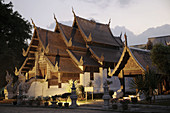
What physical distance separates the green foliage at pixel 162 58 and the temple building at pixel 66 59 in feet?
29.1

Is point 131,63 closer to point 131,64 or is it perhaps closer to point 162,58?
point 131,64

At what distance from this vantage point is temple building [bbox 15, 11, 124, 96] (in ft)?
89.0

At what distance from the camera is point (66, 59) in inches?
1171

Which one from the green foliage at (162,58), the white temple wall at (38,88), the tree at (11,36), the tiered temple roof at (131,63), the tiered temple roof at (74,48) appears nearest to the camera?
the tiered temple roof at (131,63)

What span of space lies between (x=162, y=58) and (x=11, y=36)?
2931cm

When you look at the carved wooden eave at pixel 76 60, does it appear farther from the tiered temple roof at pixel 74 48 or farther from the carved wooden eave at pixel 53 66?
the carved wooden eave at pixel 53 66

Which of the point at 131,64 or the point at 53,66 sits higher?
the point at 53,66

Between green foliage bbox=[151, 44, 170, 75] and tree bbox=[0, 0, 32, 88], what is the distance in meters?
24.2

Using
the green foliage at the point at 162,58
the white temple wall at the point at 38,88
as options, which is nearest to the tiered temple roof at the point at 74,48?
the white temple wall at the point at 38,88

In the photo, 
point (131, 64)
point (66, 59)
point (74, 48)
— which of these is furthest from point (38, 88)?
point (131, 64)

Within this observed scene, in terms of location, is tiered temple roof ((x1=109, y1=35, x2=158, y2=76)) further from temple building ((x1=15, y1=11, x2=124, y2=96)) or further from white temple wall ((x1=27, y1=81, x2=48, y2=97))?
white temple wall ((x1=27, y1=81, x2=48, y2=97))

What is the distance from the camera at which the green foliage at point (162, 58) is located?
2080 centimetres

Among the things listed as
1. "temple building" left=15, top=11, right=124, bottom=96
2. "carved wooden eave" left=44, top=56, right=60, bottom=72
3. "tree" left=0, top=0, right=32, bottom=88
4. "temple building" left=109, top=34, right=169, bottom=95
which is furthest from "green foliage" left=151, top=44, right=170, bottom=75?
"tree" left=0, top=0, right=32, bottom=88

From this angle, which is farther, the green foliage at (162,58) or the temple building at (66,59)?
the temple building at (66,59)
